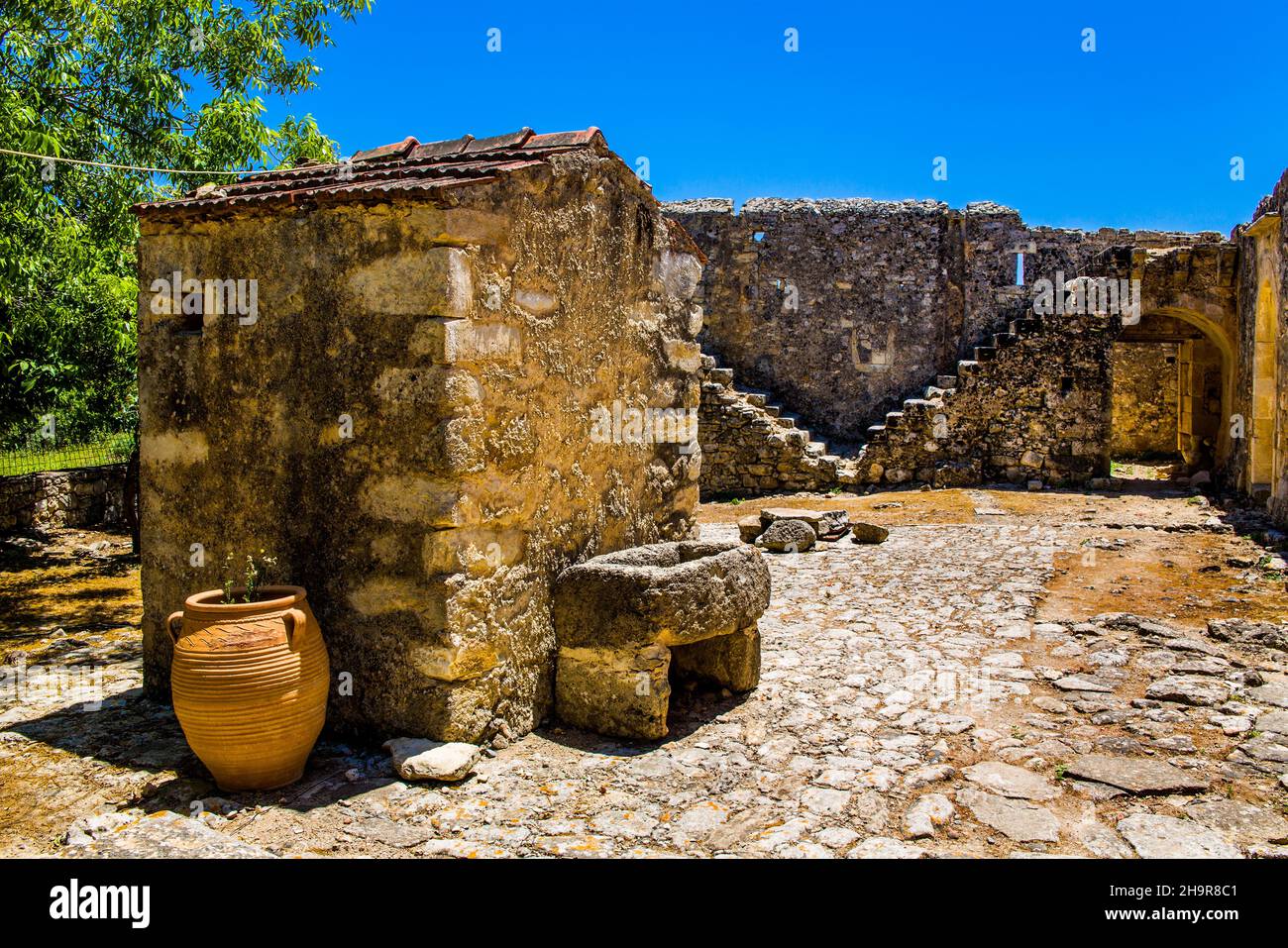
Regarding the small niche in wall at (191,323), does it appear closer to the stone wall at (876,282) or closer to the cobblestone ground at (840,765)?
the cobblestone ground at (840,765)

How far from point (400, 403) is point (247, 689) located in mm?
1457

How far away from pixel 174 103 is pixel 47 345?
336 centimetres

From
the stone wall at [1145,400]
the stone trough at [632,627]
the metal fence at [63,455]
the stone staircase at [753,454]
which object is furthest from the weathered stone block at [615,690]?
the stone wall at [1145,400]

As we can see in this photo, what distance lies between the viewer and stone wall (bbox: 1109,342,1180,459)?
2134 centimetres

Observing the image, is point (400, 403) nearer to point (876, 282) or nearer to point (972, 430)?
point (972, 430)

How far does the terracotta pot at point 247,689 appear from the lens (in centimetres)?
400

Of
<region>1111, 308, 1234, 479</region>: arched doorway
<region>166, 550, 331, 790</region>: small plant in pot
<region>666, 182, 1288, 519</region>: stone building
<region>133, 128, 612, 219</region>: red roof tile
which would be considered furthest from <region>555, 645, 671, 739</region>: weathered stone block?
<region>1111, 308, 1234, 479</region>: arched doorway

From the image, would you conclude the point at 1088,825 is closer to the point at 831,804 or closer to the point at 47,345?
the point at 831,804

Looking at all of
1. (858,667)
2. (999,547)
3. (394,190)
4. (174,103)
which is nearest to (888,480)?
(999,547)

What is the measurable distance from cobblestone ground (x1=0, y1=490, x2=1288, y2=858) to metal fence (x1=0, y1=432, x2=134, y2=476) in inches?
211

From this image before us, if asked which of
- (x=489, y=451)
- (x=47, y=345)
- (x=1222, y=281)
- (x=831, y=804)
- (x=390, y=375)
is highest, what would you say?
(x=1222, y=281)

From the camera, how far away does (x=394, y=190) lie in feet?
14.3

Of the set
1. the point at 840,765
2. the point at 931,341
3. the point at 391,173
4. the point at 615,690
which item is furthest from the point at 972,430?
the point at 391,173

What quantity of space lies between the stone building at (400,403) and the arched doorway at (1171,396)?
45.3 feet
